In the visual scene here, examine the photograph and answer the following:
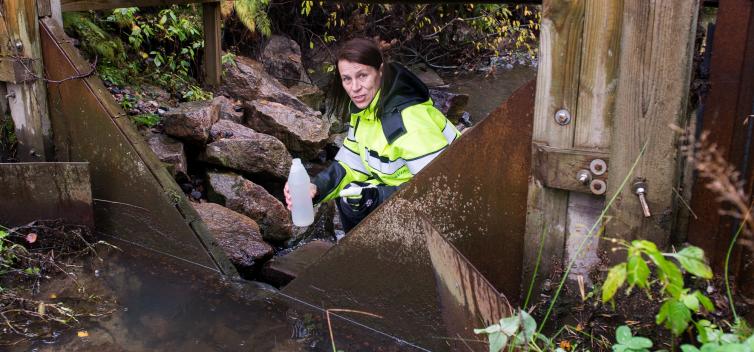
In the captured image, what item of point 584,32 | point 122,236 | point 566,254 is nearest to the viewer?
point 584,32

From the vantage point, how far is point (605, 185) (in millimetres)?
2486

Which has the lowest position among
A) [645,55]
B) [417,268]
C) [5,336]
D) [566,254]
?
[5,336]

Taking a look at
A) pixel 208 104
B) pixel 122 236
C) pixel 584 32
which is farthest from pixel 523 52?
pixel 584 32

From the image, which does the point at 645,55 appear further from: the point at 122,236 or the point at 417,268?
the point at 122,236

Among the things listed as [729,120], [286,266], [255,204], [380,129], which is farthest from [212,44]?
[729,120]

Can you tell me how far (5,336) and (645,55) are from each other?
3.23 m

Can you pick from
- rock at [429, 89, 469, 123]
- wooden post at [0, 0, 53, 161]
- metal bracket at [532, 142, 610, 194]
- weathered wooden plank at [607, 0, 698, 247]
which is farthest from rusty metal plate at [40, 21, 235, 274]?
rock at [429, 89, 469, 123]

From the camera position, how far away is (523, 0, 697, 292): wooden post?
225 centimetres

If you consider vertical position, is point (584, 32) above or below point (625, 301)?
above

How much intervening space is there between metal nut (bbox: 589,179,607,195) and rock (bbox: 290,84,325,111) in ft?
24.6

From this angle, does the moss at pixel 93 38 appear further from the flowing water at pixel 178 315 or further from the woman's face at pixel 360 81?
the woman's face at pixel 360 81

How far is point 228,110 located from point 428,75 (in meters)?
5.04

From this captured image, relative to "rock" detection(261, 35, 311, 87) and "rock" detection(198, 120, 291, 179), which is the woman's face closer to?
"rock" detection(198, 120, 291, 179)

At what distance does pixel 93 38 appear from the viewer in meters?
7.25
